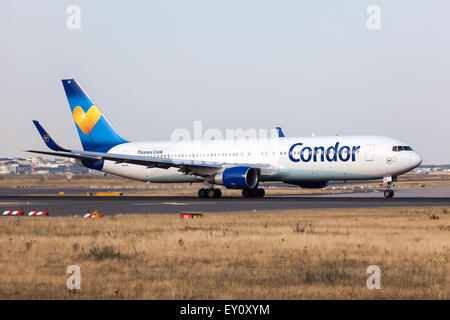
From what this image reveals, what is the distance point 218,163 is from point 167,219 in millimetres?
23653

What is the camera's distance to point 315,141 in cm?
4794

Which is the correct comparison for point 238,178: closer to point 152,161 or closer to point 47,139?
point 152,161

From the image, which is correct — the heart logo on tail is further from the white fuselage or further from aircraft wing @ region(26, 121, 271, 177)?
the white fuselage

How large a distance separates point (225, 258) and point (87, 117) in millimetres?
42132

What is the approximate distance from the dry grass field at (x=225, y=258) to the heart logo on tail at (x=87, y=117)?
2982 cm

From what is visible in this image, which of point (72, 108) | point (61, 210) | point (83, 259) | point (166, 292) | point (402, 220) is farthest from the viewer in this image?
point (72, 108)

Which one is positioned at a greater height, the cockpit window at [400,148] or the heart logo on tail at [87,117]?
the heart logo on tail at [87,117]

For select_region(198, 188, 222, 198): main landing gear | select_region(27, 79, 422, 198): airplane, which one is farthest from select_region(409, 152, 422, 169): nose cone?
select_region(198, 188, 222, 198): main landing gear

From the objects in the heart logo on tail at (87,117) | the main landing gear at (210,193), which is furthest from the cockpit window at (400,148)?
the heart logo on tail at (87,117)

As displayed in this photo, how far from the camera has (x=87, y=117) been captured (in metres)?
57.0

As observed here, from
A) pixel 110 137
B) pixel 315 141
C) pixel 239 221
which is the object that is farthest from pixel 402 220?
pixel 110 137

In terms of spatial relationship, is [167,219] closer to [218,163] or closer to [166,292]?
[166,292]

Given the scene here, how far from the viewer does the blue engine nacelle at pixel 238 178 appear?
1844 inches

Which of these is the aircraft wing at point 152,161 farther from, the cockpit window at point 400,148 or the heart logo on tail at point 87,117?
the cockpit window at point 400,148
